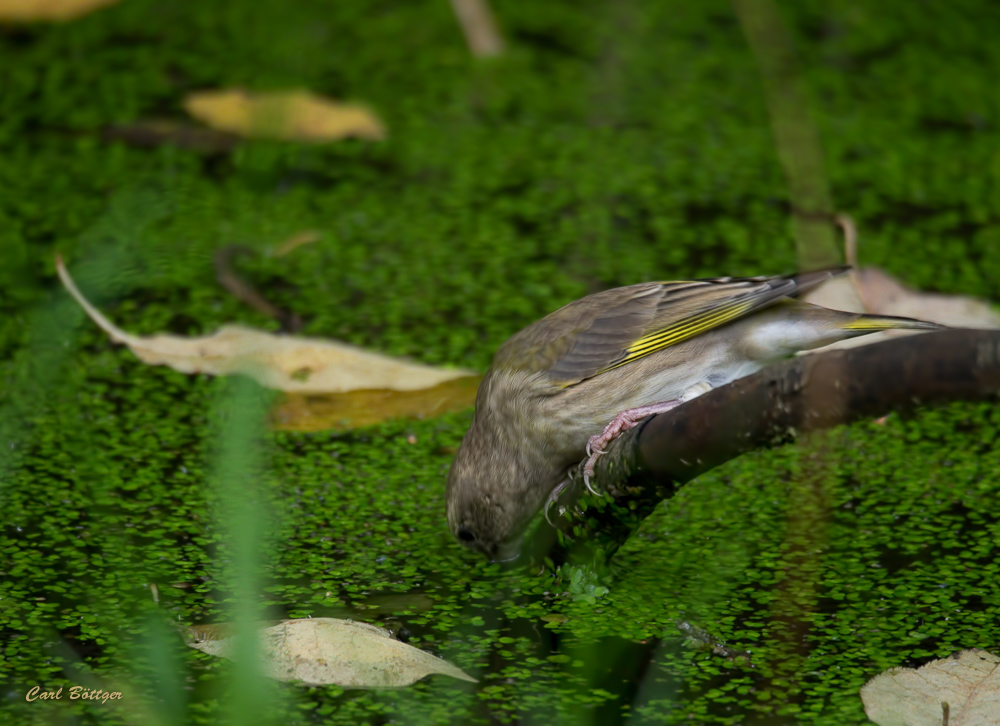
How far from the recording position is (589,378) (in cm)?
340

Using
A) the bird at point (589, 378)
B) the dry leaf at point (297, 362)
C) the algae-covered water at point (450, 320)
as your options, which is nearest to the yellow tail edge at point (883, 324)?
the bird at point (589, 378)

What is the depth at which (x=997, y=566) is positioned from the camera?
340 cm

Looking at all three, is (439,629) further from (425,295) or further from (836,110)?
(836,110)

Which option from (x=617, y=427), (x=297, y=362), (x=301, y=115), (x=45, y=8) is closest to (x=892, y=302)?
(x=617, y=427)

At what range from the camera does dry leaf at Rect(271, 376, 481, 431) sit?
163 inches

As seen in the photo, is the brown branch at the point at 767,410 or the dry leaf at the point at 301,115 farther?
the dry leaf at the point at 301,115

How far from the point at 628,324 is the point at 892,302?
122 centimetres

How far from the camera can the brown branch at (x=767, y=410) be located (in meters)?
2.09

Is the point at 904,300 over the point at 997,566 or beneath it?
over

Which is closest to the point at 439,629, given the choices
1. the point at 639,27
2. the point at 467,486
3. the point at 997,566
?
the point at 467,486

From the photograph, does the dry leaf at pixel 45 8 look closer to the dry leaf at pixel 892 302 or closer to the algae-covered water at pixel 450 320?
the algae-covered water at pixel 450 320

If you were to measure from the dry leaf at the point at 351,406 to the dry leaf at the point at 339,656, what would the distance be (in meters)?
→ 1.28

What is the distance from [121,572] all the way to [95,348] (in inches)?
56.7

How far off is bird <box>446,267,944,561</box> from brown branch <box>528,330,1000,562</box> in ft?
0.69
